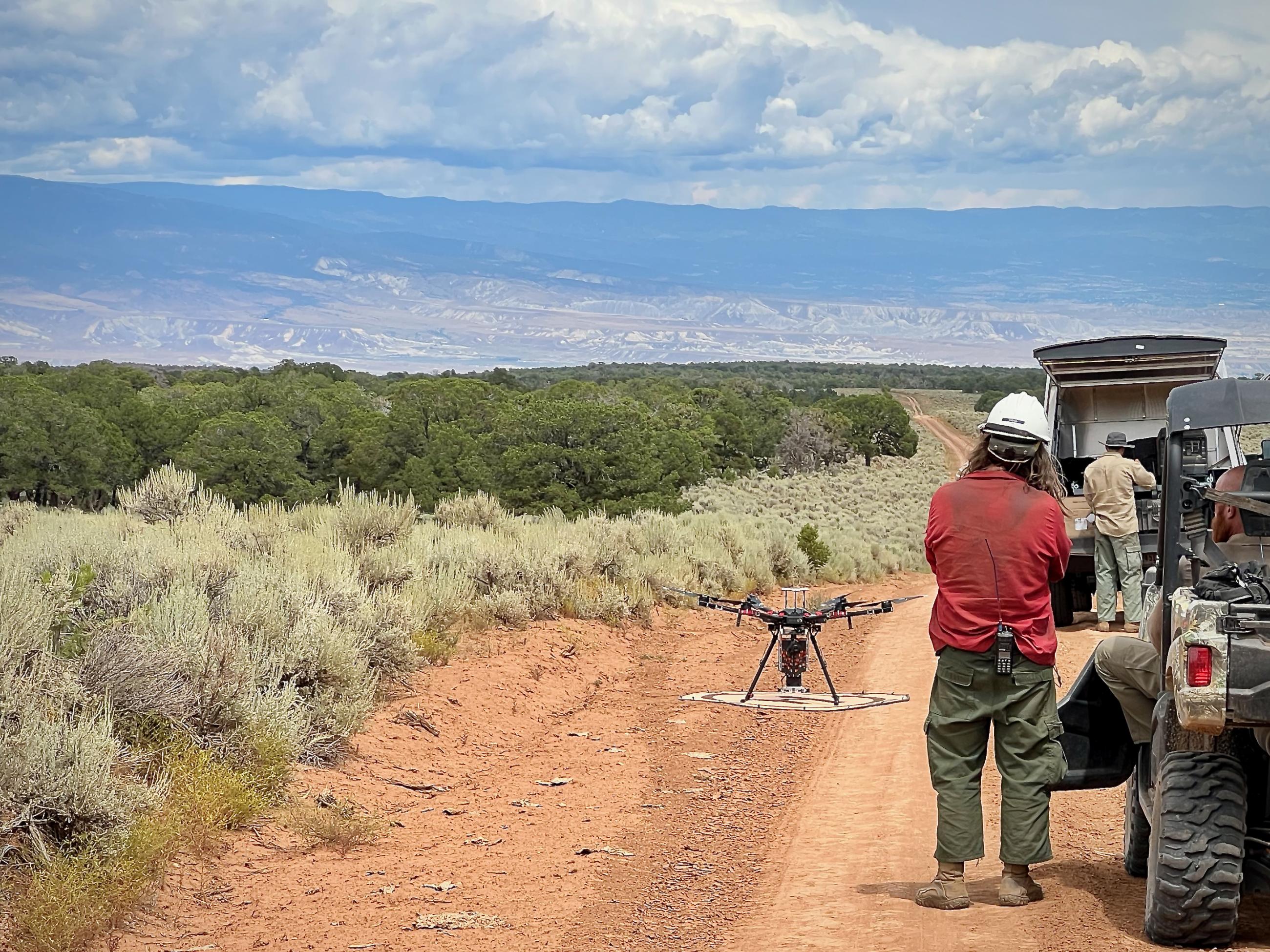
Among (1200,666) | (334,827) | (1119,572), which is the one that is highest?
(1200,666)

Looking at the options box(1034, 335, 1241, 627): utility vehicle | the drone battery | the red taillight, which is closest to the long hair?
the drone battery

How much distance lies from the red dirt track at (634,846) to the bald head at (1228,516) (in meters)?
1.59

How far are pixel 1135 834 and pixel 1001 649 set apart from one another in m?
1.25

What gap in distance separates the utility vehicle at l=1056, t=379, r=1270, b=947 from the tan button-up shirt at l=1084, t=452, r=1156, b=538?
8.03 meters

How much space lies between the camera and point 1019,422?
5.76m

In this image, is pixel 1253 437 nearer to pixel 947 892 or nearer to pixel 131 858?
pixel 947 892

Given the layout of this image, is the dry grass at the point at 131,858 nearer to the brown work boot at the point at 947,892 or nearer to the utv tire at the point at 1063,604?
the brown work boot at the point at 947,892

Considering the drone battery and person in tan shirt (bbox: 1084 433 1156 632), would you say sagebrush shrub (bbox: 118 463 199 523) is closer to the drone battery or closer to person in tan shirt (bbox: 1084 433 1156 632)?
person in tan shirt (bbox: 1084 433 1156 632)

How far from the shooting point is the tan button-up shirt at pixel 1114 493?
14062 millimetres

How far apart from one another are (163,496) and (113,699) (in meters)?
9.07

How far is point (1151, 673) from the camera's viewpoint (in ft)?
18.6

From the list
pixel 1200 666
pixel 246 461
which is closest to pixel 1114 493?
pixel 1200 666

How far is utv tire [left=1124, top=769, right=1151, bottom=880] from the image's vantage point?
19.9 ft

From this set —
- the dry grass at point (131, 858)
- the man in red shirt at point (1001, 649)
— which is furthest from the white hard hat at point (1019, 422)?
the dry grass at point (131, 858)
